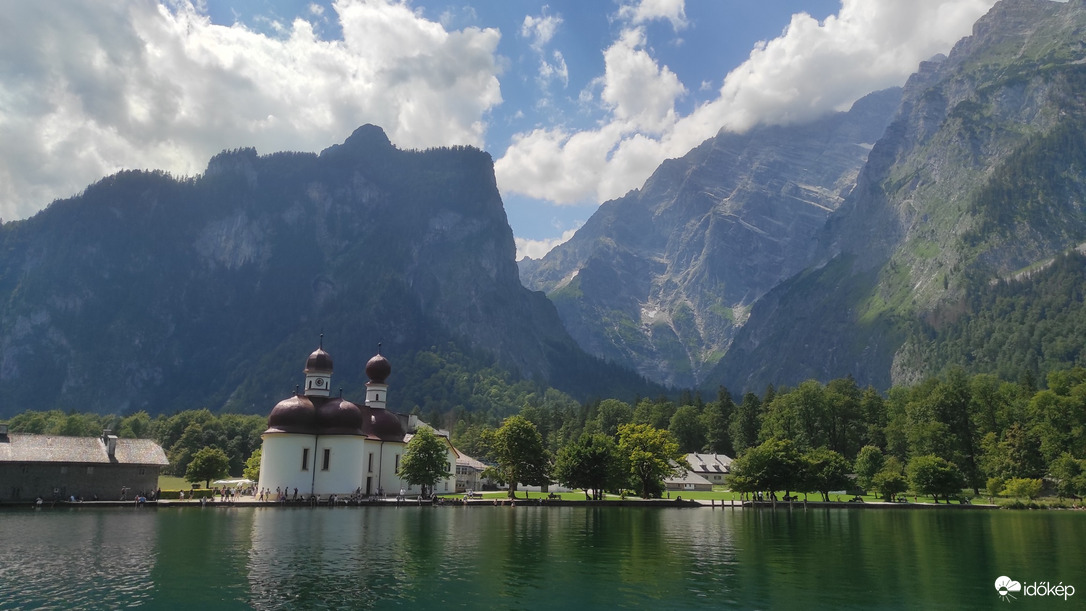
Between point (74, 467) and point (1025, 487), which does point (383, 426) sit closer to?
point (74, 467)

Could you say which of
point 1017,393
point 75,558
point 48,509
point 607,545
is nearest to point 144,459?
point 48,509

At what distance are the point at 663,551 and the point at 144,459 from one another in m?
62.0

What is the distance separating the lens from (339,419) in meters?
89.4

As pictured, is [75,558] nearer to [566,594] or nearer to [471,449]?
[566,594]

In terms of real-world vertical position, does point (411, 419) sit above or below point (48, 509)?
above

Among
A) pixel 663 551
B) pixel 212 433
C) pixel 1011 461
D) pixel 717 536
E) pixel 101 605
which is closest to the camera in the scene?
pixel 101 605

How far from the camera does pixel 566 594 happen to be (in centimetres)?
2666

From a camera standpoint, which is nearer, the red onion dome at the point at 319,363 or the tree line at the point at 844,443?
the tree line at the point at 844,443

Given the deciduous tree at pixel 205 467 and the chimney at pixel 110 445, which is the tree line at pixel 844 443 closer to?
the deciduous tree at pixel 205 467
